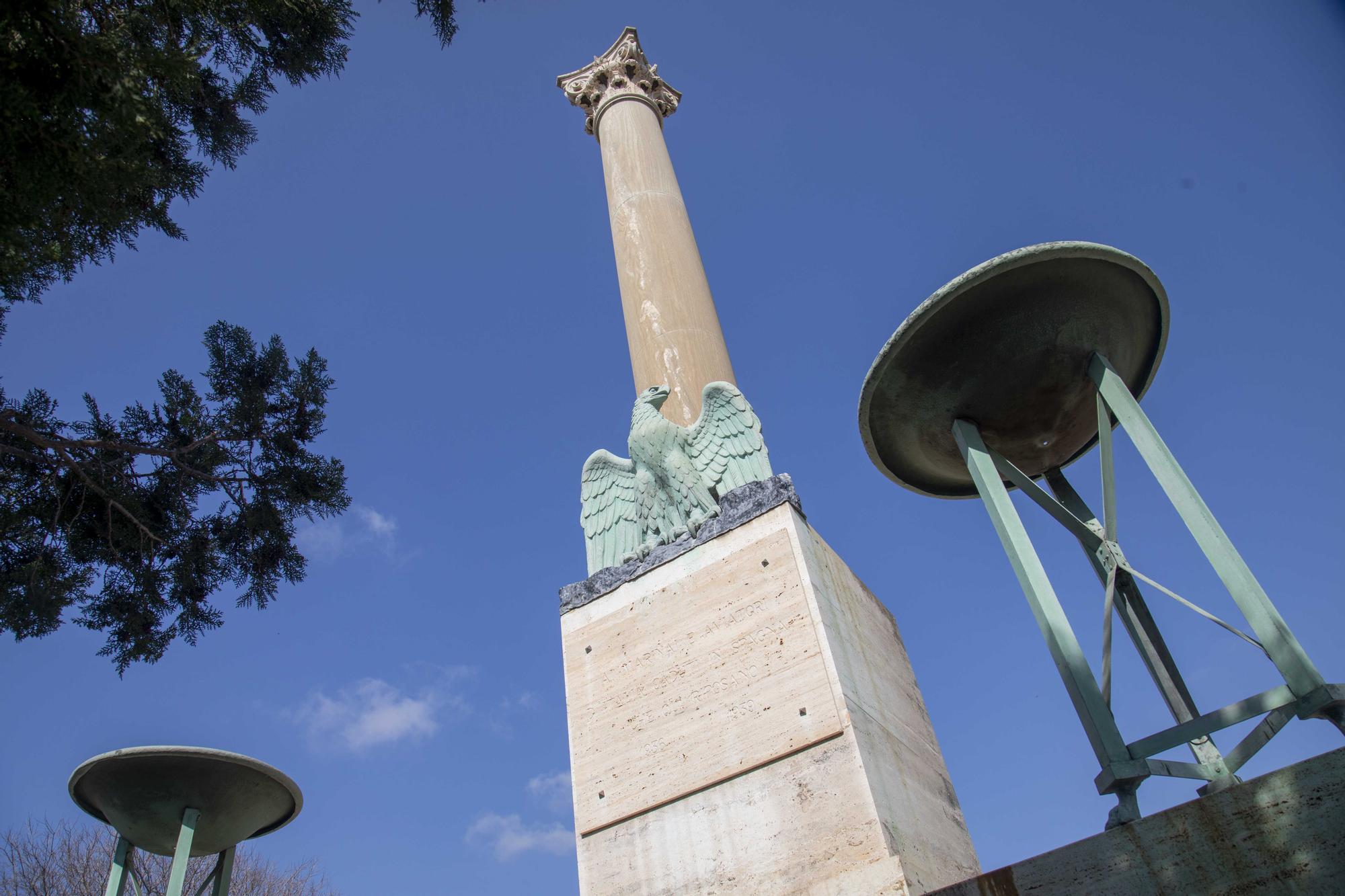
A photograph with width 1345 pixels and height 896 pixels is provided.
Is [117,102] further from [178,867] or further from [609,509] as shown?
[178,867]

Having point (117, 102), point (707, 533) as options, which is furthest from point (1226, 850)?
point (117, 102)

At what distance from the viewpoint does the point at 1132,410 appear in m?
5.29

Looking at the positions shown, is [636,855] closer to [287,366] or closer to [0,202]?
[0,202]

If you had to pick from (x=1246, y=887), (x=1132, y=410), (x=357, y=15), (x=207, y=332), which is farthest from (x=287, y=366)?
(x=1246, y=887)

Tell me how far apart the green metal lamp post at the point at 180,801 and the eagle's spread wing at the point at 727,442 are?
6288 mm

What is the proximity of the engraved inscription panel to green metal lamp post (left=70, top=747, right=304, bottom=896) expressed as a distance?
5128mm

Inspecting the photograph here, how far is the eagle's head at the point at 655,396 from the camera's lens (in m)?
7.56

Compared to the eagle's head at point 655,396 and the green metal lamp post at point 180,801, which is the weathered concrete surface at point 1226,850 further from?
the green metal lamp post at point 180,801

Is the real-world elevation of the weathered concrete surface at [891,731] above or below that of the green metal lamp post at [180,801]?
below

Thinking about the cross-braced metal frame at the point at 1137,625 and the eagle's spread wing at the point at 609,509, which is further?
the eagle's spread wing at the point at 609,509

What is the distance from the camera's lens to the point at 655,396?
7586mm

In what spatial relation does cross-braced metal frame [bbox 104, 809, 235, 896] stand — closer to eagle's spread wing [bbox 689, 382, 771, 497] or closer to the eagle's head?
the eagle's head

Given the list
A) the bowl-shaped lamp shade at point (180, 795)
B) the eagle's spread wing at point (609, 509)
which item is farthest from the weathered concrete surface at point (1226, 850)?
the bowl-shaped lamp shade at point (180, 795)

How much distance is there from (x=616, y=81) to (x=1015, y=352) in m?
9.06
